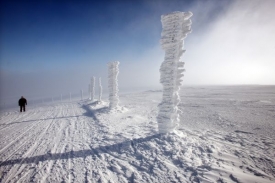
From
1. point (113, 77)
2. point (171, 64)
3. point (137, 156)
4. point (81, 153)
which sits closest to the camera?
point (137, 156)

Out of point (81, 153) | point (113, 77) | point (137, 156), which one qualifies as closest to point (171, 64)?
point (137, 156)

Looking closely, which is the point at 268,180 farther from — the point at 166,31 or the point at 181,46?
the point at 166,31

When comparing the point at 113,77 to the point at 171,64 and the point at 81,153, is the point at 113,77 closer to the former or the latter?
the point at 171,64

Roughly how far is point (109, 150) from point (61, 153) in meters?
2.87

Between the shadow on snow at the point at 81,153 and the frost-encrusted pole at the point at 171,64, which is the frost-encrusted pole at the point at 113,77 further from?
the shadow on snow at the point at 81,153

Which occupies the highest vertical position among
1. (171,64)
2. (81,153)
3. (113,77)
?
(171,64)

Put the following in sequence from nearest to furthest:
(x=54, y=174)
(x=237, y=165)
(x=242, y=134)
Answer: (x=54, y=174), (x=237, y=165), (x=242, y=134)

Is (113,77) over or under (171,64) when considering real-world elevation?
under

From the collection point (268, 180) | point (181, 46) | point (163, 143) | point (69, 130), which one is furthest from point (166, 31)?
point (69, 130)

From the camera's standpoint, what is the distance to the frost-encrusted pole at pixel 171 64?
9984 mm

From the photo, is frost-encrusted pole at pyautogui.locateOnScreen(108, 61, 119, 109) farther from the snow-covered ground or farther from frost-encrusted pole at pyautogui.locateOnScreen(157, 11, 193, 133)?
frost-encrusted pole at pyautogui.locateOnScreen(157, 11, 193, 133)

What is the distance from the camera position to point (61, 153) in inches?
328

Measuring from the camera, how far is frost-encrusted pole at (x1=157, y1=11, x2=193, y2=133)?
32.8 feet

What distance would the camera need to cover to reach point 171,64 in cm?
1063
